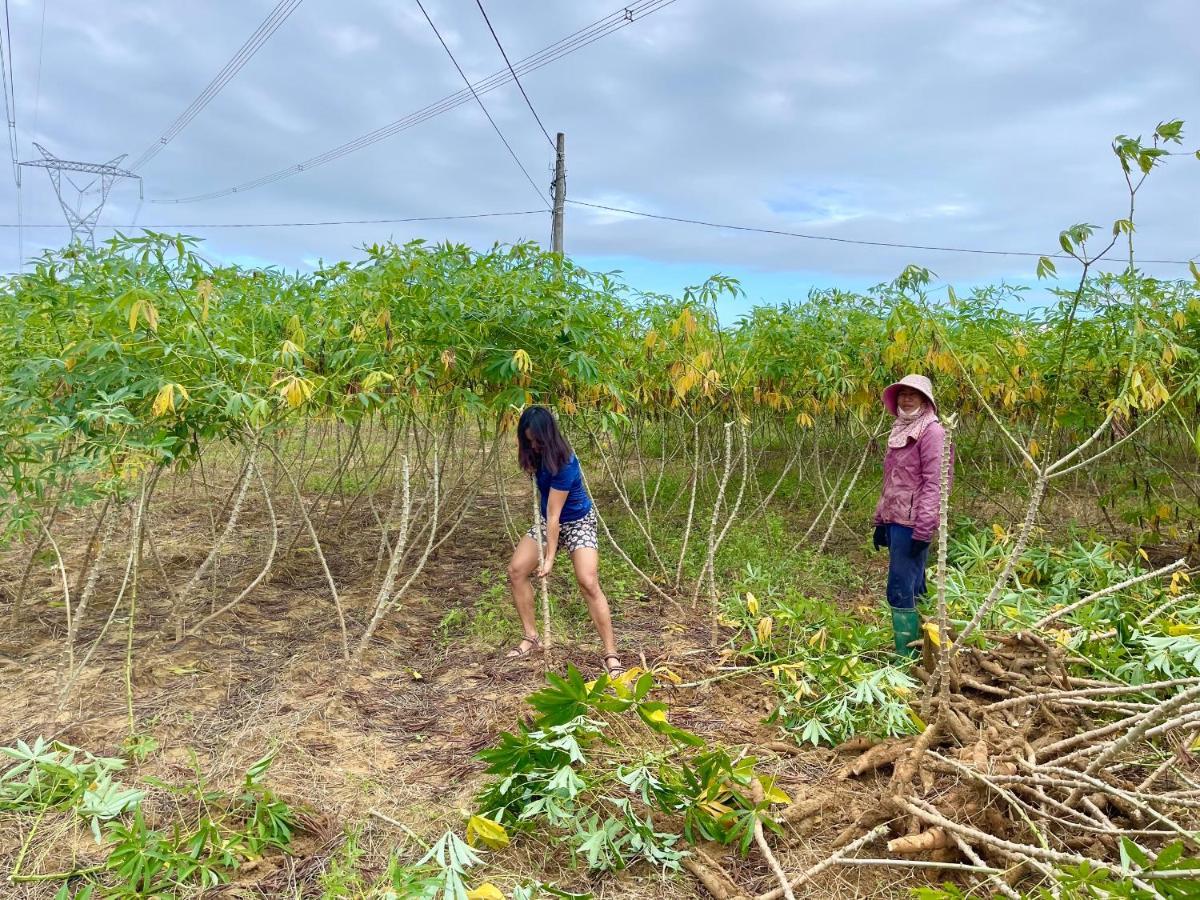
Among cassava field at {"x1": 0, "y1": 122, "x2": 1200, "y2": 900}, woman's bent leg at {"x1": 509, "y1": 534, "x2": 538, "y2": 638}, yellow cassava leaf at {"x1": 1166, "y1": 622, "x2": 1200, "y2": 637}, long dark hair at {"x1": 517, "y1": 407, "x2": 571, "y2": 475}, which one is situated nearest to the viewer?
cassava field at {"x1": 0, "y1": 122, "x2": 1200, "y2": 900}

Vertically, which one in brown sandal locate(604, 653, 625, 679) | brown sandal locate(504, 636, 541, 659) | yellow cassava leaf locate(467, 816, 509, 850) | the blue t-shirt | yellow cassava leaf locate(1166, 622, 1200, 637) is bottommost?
brown sandal locate(504, 636, 541, 659)

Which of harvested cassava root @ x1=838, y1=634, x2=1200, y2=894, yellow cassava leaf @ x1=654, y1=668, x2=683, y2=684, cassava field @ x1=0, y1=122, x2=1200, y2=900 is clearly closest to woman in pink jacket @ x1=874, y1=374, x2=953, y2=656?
cassava field @ x1=0, y1=122, x2=1200, y2=900

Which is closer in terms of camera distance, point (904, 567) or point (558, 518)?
point (558, 518)

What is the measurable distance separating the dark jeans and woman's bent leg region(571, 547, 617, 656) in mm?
1320

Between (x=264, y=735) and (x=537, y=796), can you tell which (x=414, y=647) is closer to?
(x=264, y=735)

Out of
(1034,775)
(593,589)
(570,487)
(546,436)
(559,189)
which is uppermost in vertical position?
(559,189)

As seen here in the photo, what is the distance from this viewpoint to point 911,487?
3.45 meters

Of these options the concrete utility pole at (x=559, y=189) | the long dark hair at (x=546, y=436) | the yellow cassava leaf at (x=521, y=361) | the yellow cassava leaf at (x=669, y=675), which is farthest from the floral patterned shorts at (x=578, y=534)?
the concrete utility pole at (x=559, y=189)

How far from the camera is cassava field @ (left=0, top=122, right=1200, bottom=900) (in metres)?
2.02

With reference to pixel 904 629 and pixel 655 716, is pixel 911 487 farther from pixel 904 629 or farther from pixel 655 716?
pixel 655 716

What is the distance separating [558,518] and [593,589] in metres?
0.34

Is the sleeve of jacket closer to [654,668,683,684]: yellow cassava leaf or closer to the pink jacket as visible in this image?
the pink jacket

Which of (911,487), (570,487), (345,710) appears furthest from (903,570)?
(345,710)

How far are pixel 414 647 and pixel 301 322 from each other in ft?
5.43
